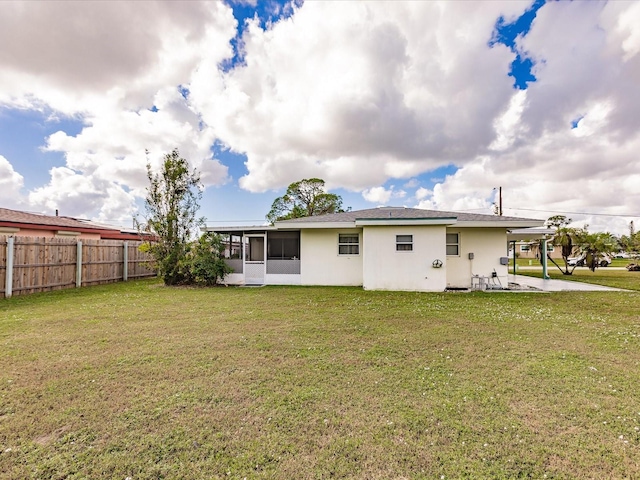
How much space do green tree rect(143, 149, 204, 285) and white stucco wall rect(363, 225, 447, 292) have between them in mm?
8206

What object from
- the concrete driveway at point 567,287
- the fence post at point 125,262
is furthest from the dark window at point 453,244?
the fence post at point 125,262

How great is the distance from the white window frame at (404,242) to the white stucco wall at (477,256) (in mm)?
2106

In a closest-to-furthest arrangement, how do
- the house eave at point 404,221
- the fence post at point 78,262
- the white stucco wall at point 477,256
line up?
the house eave at point 404,221, the fence post at point 78,262, the white stucco wall at point 477,256

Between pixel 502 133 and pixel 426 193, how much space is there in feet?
35.0

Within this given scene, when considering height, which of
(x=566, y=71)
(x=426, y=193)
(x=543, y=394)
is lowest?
(x=543, y=394)

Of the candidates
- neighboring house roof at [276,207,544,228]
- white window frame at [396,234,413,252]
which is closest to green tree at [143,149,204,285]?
neighboring house roof at [276,207,544,228]

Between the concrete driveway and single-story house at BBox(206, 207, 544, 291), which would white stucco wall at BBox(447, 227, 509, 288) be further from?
the concrete driveway

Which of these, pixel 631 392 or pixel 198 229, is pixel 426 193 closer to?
pixel 198 229

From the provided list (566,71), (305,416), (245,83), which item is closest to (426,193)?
(566,71)

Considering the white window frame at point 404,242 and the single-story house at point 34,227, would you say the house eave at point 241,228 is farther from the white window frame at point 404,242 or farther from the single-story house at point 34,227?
the single-story house at point 34,227

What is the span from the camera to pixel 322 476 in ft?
6.64

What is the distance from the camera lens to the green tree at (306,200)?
29.3m

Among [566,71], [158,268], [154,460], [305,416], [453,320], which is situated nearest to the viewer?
[154,460]

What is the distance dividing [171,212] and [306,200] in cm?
1747
